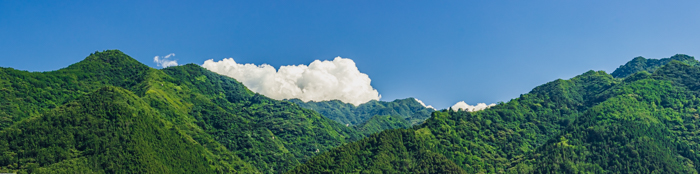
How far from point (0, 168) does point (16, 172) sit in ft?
21.2

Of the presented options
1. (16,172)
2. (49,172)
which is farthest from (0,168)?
(49,172)

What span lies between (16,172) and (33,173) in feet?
21.4

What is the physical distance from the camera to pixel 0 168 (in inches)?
7859

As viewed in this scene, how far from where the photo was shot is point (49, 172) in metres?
200

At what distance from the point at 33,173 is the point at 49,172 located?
6.06m

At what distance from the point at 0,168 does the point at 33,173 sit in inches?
509

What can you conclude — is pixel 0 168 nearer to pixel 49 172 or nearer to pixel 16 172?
pixel 16 172

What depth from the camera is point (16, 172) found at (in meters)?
199

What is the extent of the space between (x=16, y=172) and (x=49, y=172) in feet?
41.2

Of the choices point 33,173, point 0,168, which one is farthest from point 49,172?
point 0,168

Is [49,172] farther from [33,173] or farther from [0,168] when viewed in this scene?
[0,168]

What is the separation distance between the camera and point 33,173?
199 m
